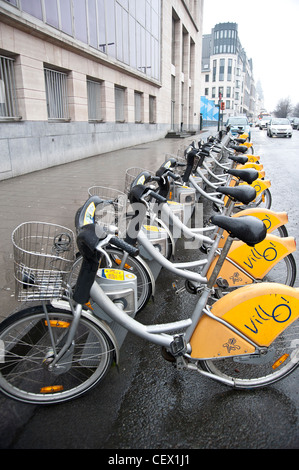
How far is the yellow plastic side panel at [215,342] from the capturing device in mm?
2178

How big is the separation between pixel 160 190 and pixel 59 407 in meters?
2.20

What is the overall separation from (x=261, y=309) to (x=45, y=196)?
598cm

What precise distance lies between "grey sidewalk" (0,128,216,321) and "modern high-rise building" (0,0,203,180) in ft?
3.01

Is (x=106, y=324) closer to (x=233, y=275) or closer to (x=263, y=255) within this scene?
(x=233, y=275)

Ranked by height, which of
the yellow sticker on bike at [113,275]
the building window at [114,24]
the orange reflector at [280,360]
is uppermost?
the building window at [114,24]

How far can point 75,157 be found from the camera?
1266cm

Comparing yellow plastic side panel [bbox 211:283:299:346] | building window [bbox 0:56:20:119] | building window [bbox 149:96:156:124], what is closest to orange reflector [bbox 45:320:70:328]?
yellow plastic side panel [bbox 211:283:299:346]

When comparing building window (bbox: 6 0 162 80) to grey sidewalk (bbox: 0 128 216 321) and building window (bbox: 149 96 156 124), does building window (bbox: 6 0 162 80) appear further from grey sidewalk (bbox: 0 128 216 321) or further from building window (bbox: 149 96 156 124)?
grey sidewalk (bbox: 0 128 216 321)

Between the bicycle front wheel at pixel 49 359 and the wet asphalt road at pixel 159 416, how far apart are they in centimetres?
10

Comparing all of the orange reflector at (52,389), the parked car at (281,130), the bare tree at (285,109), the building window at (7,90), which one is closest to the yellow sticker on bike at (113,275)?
the orange reflector at (52,389)

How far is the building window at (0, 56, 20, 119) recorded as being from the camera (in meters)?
9.26

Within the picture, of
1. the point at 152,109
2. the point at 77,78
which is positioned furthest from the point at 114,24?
the point at 152,109

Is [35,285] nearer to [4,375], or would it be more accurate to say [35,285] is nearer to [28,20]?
[4,375]

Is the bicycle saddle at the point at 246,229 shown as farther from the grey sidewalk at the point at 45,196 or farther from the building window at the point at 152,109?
the building window at the point at 152,109
